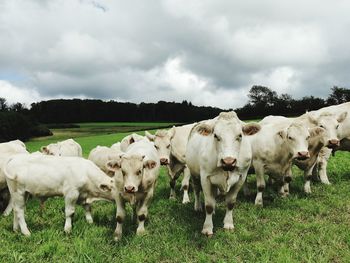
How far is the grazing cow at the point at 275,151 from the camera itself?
10.9 m

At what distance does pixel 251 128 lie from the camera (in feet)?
28.5

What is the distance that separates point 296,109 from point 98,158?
178ft

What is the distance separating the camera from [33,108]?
117 meters

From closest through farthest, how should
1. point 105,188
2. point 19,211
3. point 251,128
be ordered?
point 251,128
point 19,211
point 105,188

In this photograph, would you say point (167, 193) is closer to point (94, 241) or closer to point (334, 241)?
point (94, 241)

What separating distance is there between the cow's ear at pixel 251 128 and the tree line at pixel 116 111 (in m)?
58.8

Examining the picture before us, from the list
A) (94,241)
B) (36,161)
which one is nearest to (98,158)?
(36,161)

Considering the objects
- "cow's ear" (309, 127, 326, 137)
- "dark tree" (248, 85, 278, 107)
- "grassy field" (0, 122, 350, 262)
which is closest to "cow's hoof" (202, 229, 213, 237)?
"grassy field" (0, 122, 350, 262)

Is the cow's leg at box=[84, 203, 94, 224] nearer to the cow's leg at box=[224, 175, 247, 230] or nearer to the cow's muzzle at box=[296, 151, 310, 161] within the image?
the cow's leg at box=[224, 175, 247, 230]

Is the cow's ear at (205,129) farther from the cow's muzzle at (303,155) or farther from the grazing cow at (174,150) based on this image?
the grazing cow at (174,150)


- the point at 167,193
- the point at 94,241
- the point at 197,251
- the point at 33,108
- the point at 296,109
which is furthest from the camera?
the point at 33,108

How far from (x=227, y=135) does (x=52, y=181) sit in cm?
412

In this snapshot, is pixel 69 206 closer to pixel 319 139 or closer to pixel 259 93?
pixel 319 139

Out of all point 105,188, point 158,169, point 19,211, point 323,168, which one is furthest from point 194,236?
point 323,168
